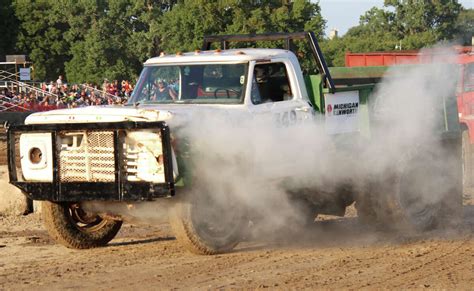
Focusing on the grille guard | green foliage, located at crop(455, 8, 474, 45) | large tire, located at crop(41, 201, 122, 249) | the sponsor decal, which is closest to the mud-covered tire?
the sponsor decal

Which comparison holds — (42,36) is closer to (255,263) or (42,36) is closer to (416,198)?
(416,198)

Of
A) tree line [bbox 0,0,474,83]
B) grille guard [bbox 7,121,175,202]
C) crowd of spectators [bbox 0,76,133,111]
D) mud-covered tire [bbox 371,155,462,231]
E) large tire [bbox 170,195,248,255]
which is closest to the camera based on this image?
grille guard [bbox 7,121,175,202]

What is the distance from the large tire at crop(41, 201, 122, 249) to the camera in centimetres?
923

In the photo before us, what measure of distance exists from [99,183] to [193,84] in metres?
1.86

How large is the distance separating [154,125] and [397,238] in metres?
3.68

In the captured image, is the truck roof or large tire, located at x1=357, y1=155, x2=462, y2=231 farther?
large tire, located at x1=357, y1=155, x2=462, y2=231

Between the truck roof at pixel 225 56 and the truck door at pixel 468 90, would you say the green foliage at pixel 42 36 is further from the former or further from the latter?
the truck roof at pixel 225 56

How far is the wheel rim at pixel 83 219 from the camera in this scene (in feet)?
30.9

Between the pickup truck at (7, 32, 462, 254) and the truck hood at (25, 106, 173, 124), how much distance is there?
0.01 meters

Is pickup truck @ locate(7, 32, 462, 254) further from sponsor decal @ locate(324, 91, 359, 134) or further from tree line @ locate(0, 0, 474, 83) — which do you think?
tree line @ locate(0, 0, 474, 83)

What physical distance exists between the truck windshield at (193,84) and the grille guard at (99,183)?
1.43 metres

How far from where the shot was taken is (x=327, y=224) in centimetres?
1136

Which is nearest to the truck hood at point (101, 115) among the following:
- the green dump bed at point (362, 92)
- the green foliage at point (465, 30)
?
the green dump bed at point (362, 92)

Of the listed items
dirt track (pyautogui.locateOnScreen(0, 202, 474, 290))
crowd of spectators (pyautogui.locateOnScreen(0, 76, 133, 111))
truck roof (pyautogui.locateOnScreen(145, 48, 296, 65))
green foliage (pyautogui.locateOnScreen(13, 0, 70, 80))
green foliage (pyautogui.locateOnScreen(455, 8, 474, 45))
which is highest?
green foliage (pyautogui.locateOnScreen(13, 0, 70, 80))
